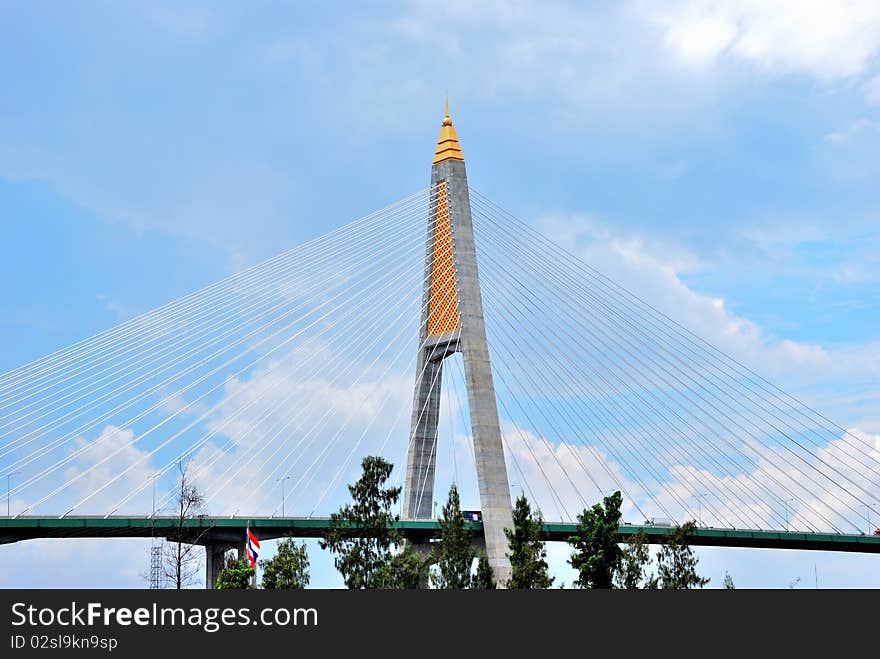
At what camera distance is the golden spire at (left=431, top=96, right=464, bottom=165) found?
226 feet

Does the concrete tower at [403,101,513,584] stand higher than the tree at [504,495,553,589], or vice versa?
the concrete tower at [403,101,513,584]

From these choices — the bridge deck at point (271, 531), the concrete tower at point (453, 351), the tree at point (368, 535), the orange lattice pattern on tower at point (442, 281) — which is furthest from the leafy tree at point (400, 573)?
the orange lattice pattern on tower at point (442, 281)

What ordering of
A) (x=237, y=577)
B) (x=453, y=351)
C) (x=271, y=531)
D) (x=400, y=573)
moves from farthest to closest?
(x=271, y=531) → (x=453, y=351) → (x=237, y=577) → (x=400, y=573)

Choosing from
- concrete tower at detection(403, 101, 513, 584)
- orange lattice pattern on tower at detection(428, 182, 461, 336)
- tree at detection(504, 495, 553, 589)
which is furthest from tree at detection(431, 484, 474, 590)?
orange lattice pattern on tower at detection(428, 182, 461, 336)

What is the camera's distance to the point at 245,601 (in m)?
30.8

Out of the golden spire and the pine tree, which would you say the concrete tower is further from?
the pine tree

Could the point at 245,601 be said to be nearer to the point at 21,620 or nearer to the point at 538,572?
the point at 21,620

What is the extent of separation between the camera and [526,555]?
1993 inches

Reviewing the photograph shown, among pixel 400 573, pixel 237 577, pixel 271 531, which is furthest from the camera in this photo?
pixel 271 531

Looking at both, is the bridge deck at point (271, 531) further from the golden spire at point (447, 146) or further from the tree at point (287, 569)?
the golden spire at point (447, 146)

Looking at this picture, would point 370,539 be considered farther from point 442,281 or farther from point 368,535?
point 442,281

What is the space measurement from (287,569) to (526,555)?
909 centimetres

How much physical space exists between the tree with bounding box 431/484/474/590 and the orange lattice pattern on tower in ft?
47.7

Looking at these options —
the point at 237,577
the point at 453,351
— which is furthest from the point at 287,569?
the point at 453,351
